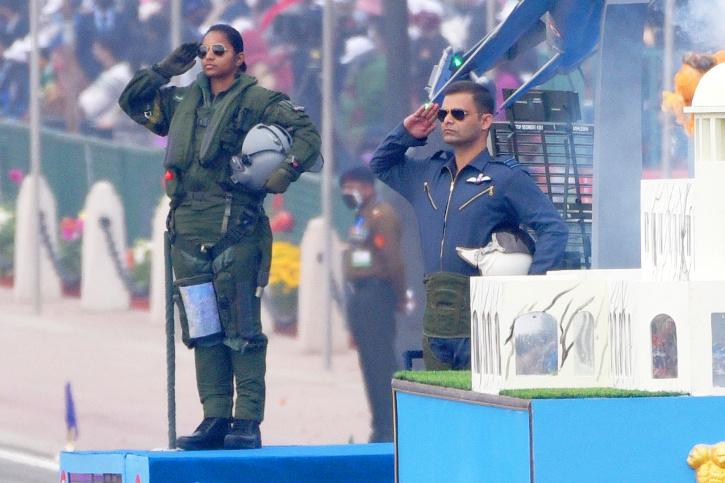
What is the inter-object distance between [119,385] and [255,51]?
121 inches

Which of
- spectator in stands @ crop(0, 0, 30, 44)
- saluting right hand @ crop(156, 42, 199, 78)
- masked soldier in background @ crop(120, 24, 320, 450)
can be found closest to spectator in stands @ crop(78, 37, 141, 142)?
spectator in stands @ crop(0, 0, 30, 44)

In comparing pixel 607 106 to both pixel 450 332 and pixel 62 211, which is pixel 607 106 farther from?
pixel 62 211

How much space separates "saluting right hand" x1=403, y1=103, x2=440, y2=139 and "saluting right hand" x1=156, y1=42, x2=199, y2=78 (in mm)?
1040

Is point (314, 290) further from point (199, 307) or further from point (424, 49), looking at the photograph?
point (199, 307)

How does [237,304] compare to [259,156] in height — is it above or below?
below

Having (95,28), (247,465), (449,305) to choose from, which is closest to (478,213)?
(449,305)

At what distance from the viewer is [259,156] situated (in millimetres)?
7371

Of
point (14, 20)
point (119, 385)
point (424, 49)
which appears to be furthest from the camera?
point (14, 20)

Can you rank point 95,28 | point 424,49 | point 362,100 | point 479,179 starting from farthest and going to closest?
point 95,28
point 362,100
point 424,49
point 479,179

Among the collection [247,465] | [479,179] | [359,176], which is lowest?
[247,465]

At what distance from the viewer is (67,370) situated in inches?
629

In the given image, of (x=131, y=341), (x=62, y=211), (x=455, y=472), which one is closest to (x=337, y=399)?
(x=131, y=341)

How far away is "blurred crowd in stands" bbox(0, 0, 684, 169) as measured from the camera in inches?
529

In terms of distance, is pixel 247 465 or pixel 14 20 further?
pixel 14 20
